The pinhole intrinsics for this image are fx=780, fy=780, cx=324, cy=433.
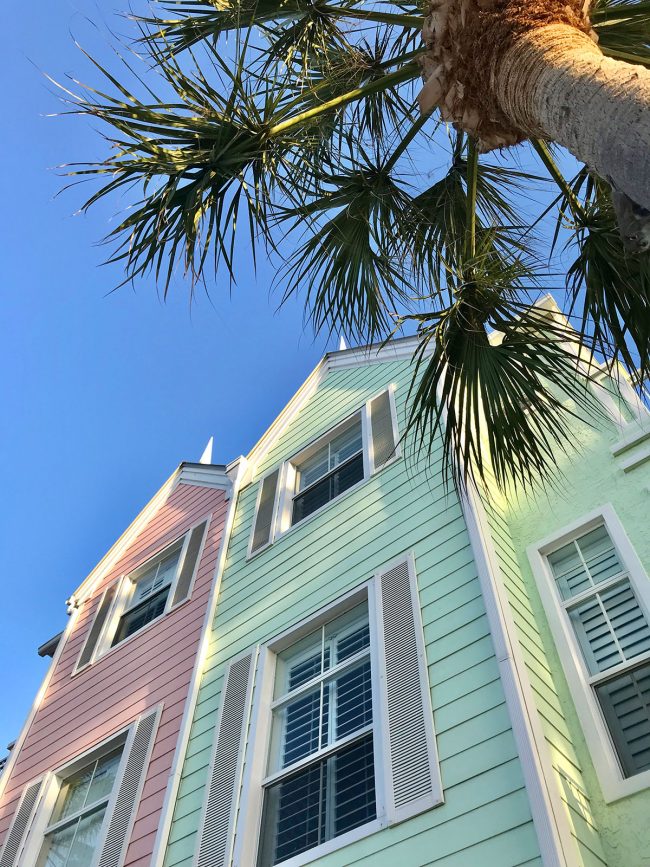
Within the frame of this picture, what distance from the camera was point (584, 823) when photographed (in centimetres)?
445

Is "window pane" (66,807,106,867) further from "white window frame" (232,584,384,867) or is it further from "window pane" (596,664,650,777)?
"window pane" (596,664,650,777)

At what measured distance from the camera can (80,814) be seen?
8062 millimetres

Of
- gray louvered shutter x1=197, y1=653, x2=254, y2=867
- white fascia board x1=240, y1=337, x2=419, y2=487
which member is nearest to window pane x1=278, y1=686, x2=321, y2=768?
gray louvered shutter x1=197, y1=653, x2=254, y2=867

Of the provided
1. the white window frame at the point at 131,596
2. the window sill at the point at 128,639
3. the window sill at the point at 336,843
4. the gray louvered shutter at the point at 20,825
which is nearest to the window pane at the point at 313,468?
the white window frame at the point at 131,596

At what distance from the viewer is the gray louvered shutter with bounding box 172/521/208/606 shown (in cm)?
965

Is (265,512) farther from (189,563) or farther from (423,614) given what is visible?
(423,614)

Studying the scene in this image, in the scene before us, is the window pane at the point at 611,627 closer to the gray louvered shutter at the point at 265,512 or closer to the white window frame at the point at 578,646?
the white window frame at the point at 578,646

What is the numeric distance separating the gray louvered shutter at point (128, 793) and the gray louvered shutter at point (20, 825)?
1578mm

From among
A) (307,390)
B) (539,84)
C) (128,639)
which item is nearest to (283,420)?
(307,390)

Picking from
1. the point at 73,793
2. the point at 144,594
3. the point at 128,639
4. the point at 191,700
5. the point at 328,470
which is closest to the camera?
the point at 191,700

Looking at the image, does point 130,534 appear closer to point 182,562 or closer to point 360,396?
point 182,562

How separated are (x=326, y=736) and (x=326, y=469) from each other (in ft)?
13.1

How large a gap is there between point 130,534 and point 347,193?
8134 mm

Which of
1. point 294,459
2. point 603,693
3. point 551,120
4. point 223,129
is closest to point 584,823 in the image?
point 603,693
